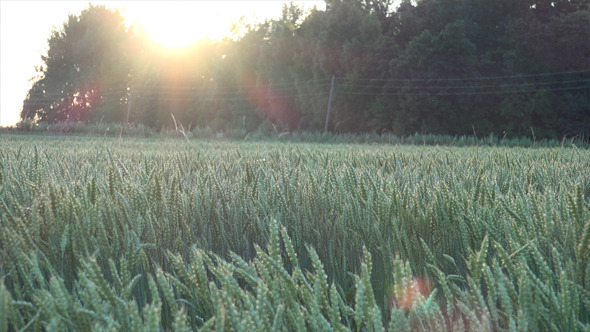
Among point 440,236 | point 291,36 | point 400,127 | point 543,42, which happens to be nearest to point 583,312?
point 440,236

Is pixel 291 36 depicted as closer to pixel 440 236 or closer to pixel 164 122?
pixel 164 122

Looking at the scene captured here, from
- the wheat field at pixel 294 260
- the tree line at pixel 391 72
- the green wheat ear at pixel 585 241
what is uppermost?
the tree line at pixel 391 72

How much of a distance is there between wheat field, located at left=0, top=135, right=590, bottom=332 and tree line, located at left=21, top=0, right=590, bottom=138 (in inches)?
560

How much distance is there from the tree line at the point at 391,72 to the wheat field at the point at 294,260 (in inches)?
560

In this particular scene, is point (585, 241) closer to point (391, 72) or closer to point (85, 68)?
point (391, 72)

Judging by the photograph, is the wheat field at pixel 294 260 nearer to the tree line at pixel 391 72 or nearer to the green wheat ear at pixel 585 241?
the green wheat ear at pixel 585 241

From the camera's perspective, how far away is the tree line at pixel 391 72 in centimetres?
2120

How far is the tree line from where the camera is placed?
69.6 feet

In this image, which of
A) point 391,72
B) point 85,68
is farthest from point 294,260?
point 85,68

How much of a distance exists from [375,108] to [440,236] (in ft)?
74.3

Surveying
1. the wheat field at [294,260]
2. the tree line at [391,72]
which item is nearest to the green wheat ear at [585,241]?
the wheat field at [294,260]

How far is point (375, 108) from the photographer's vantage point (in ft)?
77.4

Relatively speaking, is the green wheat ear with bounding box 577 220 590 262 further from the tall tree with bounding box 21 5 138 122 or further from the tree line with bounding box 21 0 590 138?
the tall tree with bounding box 21 5 138 122

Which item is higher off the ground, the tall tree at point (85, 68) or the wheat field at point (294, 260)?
the tall tree at point (85, 68)
